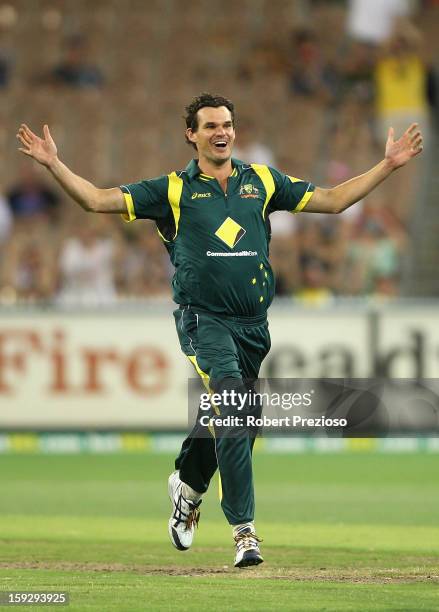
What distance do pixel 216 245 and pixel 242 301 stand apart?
313mm

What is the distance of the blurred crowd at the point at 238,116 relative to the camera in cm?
1728

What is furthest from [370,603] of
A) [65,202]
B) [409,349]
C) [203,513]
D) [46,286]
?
[65,202]

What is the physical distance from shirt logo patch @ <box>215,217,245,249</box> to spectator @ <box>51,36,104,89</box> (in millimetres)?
14080

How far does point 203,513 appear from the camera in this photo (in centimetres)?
1127

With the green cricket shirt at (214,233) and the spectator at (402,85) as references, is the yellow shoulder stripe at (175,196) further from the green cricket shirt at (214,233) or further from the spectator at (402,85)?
the spectator at (402,85)

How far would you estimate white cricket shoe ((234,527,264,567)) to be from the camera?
716cm

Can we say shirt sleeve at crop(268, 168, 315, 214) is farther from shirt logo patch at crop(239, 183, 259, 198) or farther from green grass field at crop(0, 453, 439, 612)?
green grass field at crop(0, 453, 439, 612)

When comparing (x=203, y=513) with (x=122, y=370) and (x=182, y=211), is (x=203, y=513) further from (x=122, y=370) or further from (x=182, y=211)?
(x=122, y=370)

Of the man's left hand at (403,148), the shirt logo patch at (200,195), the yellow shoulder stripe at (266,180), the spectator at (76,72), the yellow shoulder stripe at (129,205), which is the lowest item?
the yellow shoulder stripe at (129,205)

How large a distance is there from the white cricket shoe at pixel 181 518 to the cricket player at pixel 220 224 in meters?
0.76

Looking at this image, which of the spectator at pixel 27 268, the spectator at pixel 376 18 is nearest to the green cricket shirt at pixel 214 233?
the spectator at pixel 27 268

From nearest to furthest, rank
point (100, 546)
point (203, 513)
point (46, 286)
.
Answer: point (100, 546)
point (203, 513)
point (46, 286)

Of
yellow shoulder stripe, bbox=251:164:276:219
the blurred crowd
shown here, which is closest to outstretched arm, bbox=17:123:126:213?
yellow shoulder stripe, bbox=251:164:276:219

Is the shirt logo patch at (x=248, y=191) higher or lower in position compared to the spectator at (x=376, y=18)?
lower
